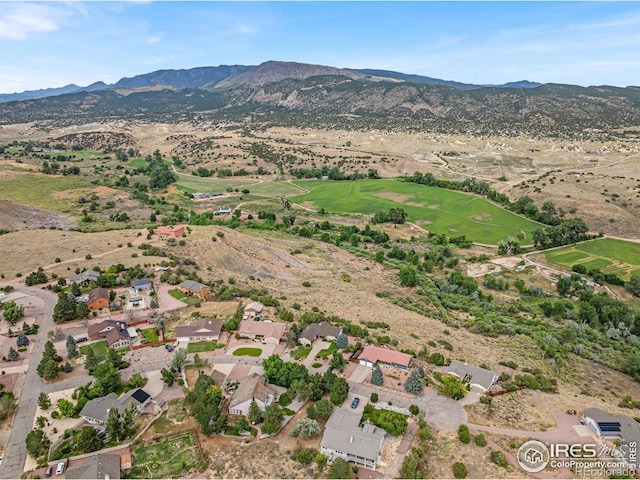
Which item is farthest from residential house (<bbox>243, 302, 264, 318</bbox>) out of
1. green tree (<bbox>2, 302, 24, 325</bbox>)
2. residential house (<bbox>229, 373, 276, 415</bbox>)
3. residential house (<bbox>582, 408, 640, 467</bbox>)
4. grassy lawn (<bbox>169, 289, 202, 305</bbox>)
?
residential house (<bbox>582, 408, 640, 467</bbox>)

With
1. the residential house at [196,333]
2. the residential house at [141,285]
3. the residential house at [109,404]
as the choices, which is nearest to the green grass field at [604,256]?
the residential house at [196,333]

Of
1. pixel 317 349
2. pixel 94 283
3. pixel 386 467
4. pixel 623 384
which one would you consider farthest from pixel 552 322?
pixel 94 283

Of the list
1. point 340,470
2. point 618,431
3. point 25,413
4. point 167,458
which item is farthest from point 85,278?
point 618,431

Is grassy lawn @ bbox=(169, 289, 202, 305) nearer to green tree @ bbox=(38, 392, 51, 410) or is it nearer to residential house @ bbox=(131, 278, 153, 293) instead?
residential house @ bbox=(131, 278, 153, 293)

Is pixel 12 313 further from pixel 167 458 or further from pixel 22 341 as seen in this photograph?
pixel 167 458

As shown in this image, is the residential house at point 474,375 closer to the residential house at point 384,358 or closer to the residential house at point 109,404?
the residential house at point 384,358

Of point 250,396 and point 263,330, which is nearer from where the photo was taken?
point 250,396
